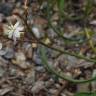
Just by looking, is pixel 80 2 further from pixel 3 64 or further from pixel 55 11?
pixel 3 64

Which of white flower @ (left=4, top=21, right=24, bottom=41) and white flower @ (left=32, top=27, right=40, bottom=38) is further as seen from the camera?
white flower @ (left=32, top=27, right=40, bottom=38)

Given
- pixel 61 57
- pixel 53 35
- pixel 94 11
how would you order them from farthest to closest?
pixel 94 11 < pixel 53 35 < pixel 61 57

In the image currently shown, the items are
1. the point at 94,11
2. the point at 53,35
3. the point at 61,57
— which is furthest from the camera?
the point at 94,11

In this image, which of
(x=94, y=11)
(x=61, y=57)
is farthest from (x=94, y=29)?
(x=61, y=57)

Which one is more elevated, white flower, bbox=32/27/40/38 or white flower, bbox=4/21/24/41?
white flower, bbox=4/21/24/41

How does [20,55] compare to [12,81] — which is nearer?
[12,81]

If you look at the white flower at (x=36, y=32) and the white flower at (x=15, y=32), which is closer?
the white flower at (x=15, y=32)

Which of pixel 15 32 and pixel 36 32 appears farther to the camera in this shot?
pixel 36 32

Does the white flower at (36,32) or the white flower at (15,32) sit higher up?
the white flower at (15,32)

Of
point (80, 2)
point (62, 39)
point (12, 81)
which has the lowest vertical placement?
point (12, 81)

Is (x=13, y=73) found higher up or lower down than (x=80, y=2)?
lower down
